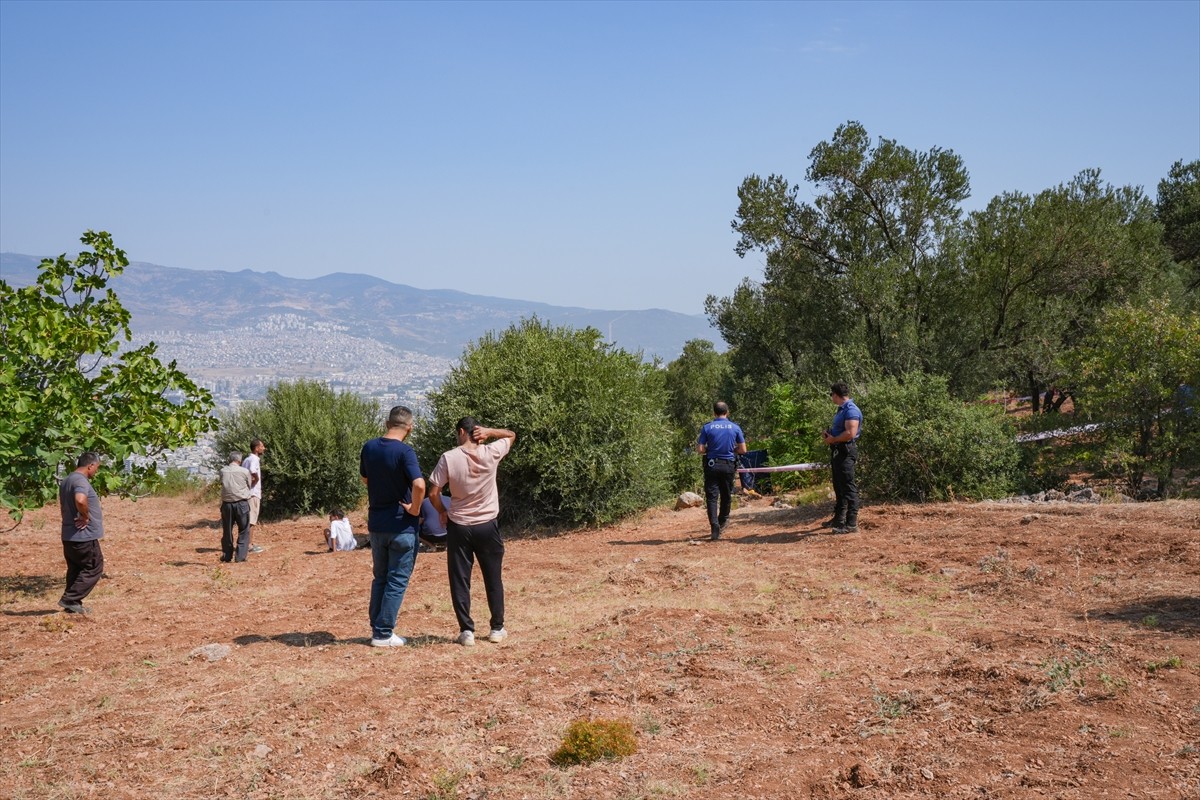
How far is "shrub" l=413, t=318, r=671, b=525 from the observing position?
14.7 metres

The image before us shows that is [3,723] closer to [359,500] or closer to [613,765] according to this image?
[613,765]

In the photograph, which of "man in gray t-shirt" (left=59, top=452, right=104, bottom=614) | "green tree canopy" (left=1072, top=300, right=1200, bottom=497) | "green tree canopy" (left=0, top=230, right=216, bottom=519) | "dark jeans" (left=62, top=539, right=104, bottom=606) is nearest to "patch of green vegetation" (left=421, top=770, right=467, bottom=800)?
"man in gray t-shirt" (left=59, top=452, right=104, bottom=614)

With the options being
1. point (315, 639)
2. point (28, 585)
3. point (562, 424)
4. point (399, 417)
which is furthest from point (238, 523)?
point (399, 417)

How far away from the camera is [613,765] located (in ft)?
16.5

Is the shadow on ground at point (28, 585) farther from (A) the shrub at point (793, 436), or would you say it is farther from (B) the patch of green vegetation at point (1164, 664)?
(A) the shrub at point (793, 436)

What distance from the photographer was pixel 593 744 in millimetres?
→ 5109

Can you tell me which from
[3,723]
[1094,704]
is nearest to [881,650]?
[1094,704]

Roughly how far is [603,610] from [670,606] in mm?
681

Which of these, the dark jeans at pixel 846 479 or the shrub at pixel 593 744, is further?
the dark jeans at pixel 846 479

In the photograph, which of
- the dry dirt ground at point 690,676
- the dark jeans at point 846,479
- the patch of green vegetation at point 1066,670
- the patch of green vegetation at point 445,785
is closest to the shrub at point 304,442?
the dry dirt ground at point 690,676

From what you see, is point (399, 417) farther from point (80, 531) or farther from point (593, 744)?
point (80, 531)

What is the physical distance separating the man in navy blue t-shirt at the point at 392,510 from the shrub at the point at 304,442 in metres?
12.3

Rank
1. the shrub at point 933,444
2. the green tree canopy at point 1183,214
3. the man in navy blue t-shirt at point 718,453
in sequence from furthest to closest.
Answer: the green tree canopy at point 1183,214 < the shrub at point 933,444 < the man in navy blue t-shirt at point 718,453

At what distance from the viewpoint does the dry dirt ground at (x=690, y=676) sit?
4.84m
